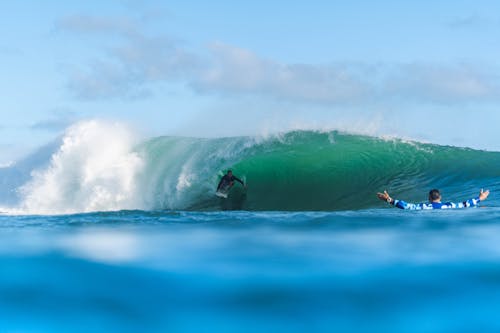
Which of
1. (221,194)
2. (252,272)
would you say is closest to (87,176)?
(221,194)

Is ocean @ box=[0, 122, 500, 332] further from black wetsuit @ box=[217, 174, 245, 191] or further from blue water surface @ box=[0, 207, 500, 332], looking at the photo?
black wetsuit @ box=[217, 174, 245, 191]

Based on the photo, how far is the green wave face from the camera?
1612cm

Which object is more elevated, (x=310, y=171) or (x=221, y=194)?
(x=310, y=171)

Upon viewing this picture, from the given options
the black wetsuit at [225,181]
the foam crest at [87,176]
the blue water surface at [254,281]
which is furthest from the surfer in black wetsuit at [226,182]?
the blue water surface at [254,281]

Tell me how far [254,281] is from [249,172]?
38.4ft

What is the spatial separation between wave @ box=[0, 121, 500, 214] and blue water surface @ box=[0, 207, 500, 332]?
24.7 feet

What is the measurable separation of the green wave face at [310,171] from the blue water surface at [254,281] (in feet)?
24.4

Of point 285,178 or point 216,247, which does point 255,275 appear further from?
point 285,178

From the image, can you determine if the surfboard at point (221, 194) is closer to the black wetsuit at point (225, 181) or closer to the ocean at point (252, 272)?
the black wetsuit at point (225, 181)

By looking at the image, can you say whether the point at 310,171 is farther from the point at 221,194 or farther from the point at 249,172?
the point at 221,194

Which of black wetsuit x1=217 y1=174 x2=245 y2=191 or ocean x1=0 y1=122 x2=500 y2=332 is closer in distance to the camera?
ocean x1=0 y1=122 x2=500 y2=332

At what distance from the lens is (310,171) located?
17922 millimetres

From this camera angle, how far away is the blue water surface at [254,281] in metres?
5.58

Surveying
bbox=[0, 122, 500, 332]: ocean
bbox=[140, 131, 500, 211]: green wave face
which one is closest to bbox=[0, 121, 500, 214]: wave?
bbox=[140, 131, 500, 211]: green wave face
